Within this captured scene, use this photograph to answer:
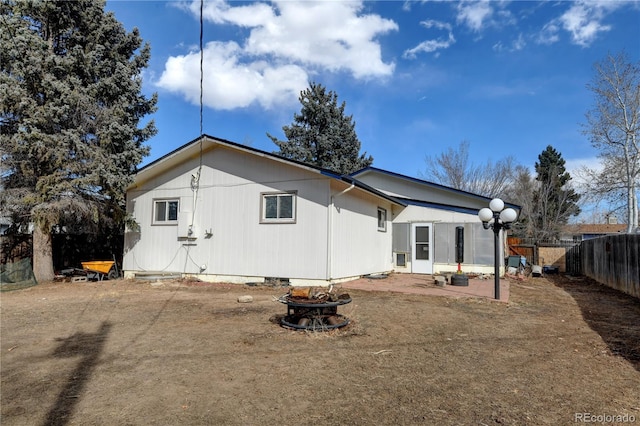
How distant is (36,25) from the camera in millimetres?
12344

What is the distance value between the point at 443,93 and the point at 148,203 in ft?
41.8

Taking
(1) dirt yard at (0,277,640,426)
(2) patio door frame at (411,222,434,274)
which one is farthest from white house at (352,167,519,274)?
(1) dirt yard at (0,277,640,426)

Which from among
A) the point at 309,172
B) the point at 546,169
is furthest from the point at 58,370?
the point at 546,169

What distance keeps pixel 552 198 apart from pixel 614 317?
29013mm

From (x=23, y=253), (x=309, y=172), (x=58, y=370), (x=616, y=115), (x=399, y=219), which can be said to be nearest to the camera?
(x=58, y=370)

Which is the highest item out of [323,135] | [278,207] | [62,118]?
[323,135]

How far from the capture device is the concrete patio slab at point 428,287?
9.54 meters

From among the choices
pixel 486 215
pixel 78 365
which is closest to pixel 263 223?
pixel 486 215

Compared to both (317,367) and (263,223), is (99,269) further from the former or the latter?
(317,367)

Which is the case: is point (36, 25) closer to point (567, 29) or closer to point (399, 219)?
point (399, 219)

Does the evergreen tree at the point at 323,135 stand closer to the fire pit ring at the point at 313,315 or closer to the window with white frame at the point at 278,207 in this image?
the window with white frame at the point at 278,207

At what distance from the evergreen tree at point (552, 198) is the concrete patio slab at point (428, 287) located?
23.0m

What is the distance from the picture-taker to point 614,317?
7230mm

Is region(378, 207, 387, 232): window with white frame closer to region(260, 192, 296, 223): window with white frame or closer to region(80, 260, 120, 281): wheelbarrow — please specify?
region(260, 192, 296, 223): window with white frame
